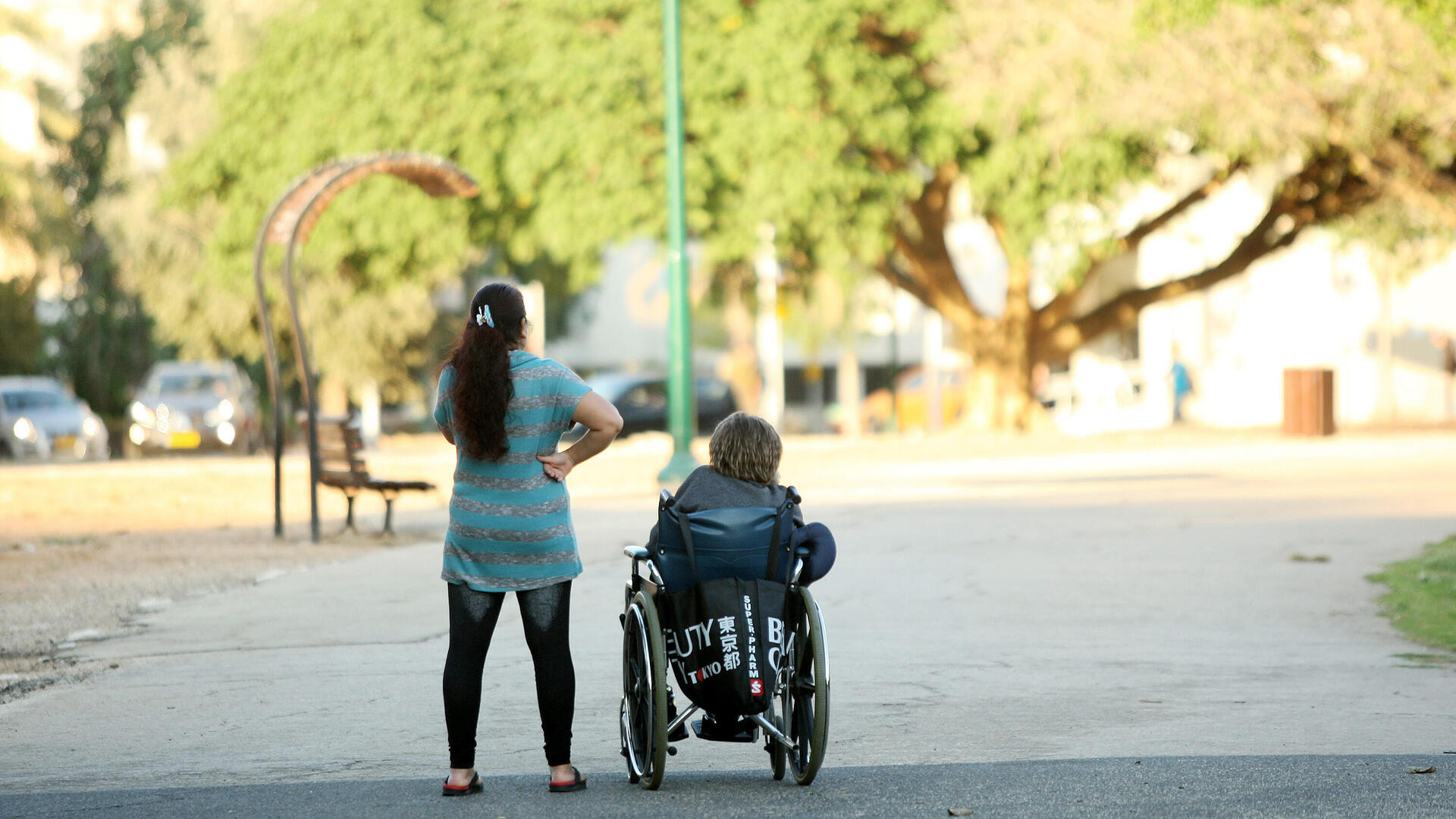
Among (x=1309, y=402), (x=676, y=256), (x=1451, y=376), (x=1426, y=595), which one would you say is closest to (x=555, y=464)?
(x=1426, y=595)

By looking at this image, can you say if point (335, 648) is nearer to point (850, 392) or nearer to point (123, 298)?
point (123, 298)

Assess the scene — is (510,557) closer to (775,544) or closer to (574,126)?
(775,544)

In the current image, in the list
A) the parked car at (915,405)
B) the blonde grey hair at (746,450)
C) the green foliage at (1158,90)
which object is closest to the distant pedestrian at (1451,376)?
the green foliage at (1158,90)

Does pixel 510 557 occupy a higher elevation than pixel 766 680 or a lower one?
higher

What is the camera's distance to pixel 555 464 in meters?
5.55

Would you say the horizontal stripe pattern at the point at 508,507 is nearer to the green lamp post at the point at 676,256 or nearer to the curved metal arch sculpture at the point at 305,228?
the curved metal arch sculpture at the point at 305,228

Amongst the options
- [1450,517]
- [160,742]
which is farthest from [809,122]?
[160,742]

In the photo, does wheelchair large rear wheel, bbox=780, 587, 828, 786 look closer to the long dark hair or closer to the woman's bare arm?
the woman's bare arm

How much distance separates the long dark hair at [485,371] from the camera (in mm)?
5469

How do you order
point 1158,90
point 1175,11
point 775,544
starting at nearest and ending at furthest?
Result: point 775,544, point 1175,11, point 1158,90

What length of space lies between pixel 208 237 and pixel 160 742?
36778 mm

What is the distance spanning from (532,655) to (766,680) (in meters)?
0.72

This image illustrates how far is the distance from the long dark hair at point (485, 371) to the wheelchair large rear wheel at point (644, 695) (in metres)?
0.69

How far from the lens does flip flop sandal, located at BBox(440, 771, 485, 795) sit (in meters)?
5.50
